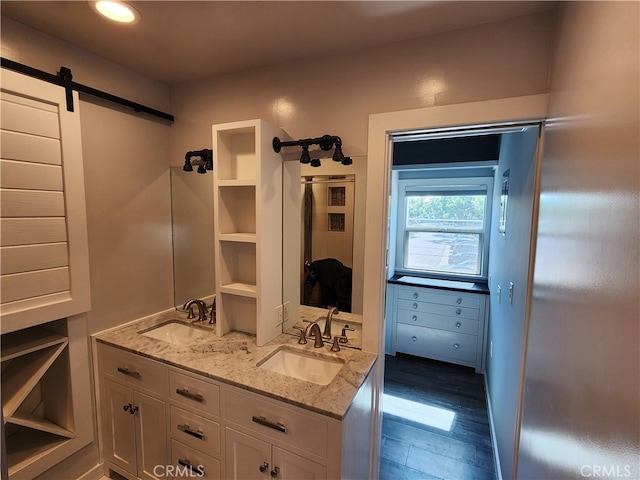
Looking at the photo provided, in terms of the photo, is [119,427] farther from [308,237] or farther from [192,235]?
[308,237]

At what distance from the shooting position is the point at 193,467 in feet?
5.13

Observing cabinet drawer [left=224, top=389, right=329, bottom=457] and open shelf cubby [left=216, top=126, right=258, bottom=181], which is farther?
open shelf cubby [left=216, top=126, right=258, bottom=181]

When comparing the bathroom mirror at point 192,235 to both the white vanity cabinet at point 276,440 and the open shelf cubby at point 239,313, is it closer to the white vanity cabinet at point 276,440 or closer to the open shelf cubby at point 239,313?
the open shelf cubby at point 239,313

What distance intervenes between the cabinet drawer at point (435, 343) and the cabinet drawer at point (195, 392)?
252 cm

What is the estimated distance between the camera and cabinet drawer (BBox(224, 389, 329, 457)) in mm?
1226

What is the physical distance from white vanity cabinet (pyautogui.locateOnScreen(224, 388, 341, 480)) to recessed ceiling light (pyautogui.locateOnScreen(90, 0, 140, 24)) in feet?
5.73

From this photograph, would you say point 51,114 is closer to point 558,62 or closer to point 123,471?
point 123,471

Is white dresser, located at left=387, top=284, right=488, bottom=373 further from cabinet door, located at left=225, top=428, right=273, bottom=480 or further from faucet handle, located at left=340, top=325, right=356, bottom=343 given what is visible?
cabinet door, located at left=225, top=428, right=273, bottom=480

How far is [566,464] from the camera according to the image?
824 millimetres

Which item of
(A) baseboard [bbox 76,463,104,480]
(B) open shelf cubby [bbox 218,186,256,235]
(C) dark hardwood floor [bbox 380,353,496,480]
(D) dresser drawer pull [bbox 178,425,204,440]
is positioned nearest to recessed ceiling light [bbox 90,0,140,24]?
(B) open shelf cubby [bbox 218,186,256,235]

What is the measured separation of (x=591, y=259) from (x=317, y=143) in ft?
4.19

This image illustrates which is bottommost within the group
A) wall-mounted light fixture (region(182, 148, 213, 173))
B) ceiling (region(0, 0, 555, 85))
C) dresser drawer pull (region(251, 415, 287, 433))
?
dresser drawer pull (region(251, 415, 287, 433))

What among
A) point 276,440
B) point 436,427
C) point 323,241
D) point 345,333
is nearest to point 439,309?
point 436,427

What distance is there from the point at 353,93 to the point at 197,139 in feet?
3.75
